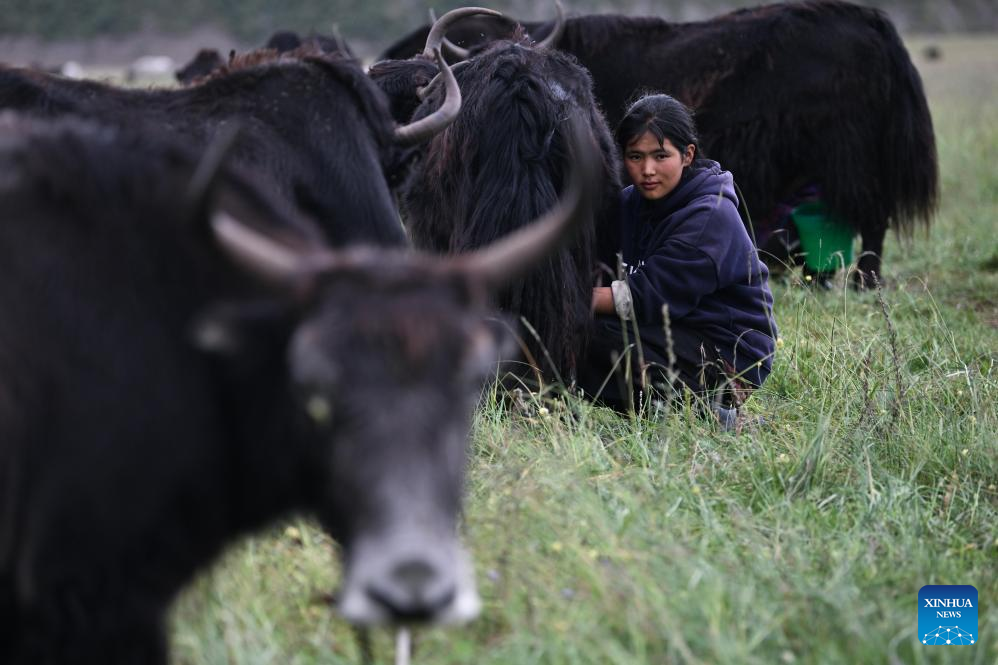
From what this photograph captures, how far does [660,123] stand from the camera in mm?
4367

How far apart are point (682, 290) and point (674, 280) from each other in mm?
52

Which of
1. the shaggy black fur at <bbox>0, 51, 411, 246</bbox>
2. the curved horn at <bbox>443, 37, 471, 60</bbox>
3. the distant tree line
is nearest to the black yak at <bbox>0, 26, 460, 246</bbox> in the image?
the shaggy black fur at <bbox>0, 51, 411, 246</bbox>

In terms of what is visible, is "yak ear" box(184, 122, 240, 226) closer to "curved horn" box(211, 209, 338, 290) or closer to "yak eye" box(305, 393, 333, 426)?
"curved horn" box(211, 209, 338, 290)

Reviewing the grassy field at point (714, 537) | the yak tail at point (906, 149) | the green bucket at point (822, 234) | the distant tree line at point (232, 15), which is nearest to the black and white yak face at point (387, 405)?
the grassy field at point (714, 537)

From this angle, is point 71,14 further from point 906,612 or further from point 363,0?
point 906,612

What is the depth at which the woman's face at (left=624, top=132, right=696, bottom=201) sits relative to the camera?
441 cm

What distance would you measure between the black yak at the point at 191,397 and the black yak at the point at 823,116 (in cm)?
493

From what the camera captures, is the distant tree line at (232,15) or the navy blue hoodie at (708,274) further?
the distant tree line at (232,15)

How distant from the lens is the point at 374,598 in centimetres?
189

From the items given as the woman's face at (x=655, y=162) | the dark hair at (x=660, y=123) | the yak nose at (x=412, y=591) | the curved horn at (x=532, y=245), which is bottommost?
the yak nose at (x=412, y=591)

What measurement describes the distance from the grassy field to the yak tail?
2143 mm

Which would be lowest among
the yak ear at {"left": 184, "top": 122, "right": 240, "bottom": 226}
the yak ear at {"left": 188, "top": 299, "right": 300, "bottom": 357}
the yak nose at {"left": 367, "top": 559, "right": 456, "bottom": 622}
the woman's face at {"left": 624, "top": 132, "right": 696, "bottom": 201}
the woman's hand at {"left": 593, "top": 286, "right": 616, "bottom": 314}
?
the woman's hand at {"left": 593, "top": 286, "right": 616, "bottom": 314}

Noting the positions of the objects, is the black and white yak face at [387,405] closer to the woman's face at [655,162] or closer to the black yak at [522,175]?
the black yak at [522,175]

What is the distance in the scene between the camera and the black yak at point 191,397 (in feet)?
6.56
